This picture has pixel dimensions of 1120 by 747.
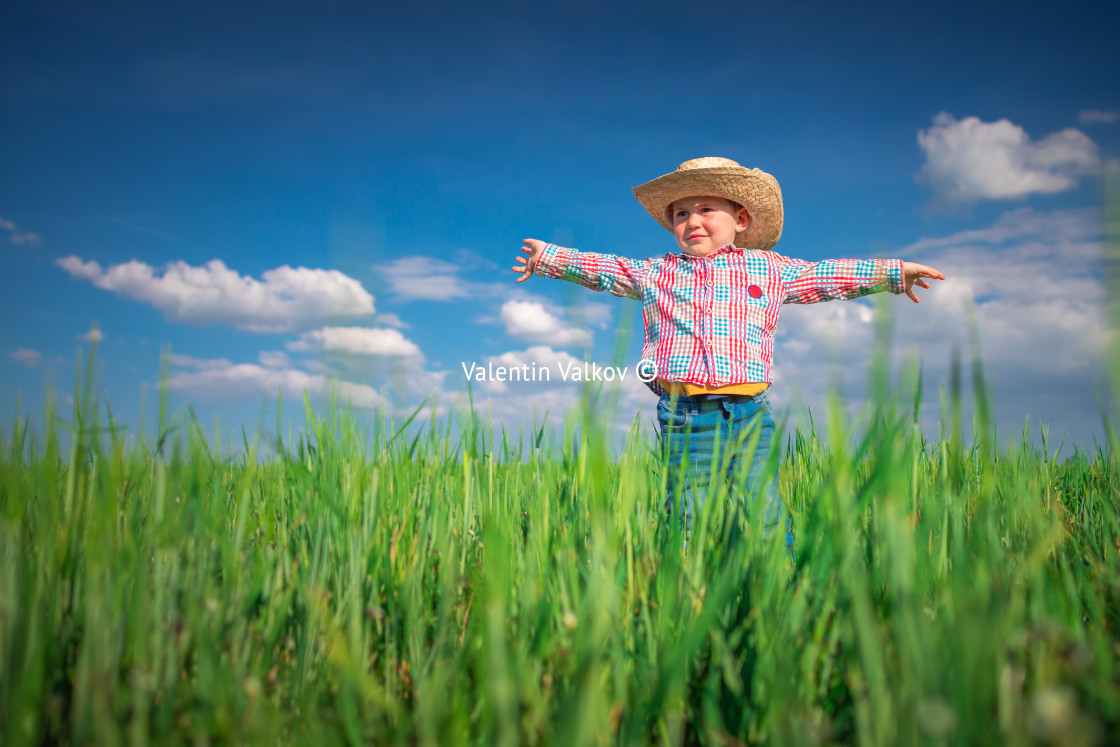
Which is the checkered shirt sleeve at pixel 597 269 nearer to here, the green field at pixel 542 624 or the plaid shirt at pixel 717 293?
the plaid shirt at pixel 717 293

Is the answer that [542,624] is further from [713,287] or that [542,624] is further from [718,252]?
[718,252]

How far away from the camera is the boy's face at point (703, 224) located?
11.9 feet

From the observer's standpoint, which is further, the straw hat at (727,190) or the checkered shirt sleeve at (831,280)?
the straw hat at (727,190)

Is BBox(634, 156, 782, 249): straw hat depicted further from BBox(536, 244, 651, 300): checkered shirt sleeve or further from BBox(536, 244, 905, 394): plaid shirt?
BBox(536, 244, 651, 300): checkered shirt sleeve

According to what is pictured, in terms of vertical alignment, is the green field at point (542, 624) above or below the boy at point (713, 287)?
below

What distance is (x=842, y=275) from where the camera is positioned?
3.48 metres

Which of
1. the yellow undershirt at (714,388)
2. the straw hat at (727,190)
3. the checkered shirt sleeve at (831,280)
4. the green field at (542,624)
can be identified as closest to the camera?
the green field at (542,624)

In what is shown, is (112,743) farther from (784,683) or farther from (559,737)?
(784,683)

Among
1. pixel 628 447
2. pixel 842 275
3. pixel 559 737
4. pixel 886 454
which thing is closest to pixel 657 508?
pixel 628 447

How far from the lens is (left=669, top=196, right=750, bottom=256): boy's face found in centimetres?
362

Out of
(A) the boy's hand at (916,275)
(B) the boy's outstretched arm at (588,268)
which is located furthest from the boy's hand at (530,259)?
(A) the boy's hand at (916,275)

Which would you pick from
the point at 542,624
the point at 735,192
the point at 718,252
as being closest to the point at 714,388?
the point at 718,252

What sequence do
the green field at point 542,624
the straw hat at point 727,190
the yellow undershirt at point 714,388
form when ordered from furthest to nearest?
the straw hat at point 727,190, the yellow undershirt at point 714,388, the green field at point 542,624

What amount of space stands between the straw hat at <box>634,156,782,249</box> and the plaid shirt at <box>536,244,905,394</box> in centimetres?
33
